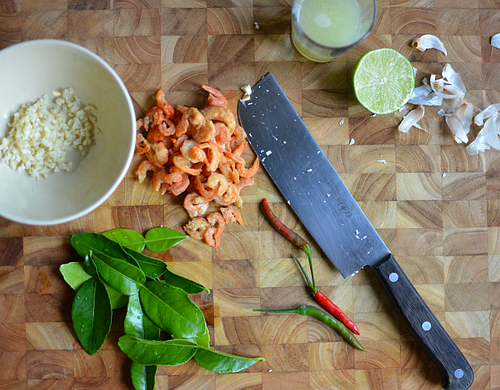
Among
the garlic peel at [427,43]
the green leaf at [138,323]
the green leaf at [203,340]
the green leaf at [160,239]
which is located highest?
the garlic peel at [427,43]

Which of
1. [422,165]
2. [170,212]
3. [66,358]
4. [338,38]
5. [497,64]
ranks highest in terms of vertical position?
[338,38]

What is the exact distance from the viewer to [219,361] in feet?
4.61

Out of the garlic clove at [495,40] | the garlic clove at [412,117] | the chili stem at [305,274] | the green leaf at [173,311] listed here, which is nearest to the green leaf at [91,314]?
the green leaf at [173,311]

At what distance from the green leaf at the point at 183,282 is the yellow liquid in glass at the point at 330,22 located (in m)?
1.02

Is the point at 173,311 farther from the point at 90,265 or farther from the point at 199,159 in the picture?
the point at 199,159

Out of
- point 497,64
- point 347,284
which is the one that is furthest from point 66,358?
point 497,64

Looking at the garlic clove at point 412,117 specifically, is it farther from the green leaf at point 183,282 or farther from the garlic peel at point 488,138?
the green leaf at point 183,282

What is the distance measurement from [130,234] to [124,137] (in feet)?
1.30

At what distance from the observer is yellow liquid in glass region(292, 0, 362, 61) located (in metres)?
1.35

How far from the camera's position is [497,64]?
4.98 ft

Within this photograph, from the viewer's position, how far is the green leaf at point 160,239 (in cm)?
144

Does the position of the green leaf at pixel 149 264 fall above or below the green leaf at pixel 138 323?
above

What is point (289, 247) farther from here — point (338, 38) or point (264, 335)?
point (338, 38)

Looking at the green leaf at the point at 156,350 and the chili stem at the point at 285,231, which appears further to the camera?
the chili stem at the point at 285,231
